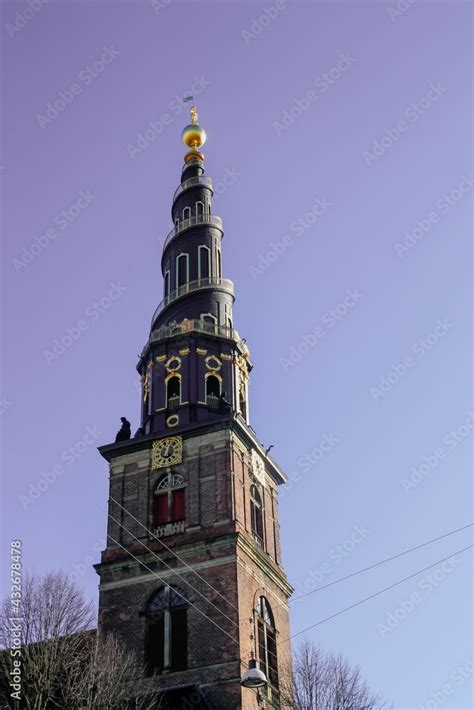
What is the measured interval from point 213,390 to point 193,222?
1257 centimetres

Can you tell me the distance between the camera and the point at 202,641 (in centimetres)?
4281

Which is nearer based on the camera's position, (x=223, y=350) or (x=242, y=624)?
(x=242, y=624)

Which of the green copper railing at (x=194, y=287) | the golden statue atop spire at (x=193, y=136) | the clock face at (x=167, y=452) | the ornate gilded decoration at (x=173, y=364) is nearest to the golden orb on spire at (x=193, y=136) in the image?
the golden statue atop spire at (x=193, y=136)

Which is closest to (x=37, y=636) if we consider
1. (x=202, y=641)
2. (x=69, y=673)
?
(x=69, y=673)

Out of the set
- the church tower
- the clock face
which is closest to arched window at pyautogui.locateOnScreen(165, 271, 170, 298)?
the church tower

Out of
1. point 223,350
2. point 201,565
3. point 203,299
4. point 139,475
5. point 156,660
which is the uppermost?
point 203,299

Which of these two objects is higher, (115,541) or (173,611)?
(115,541)

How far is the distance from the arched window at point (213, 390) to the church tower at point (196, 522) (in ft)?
0.20

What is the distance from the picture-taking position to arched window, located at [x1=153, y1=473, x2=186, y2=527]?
1874 inches

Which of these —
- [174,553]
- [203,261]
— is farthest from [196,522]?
[203,261]

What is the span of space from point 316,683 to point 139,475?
15977 millimetres

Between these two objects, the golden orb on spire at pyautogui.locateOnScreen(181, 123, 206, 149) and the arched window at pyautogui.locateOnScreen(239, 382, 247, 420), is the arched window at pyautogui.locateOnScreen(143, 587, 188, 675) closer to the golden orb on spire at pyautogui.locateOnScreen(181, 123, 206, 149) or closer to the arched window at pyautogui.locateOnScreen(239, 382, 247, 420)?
the arched window at pyautogui.locateOnScreen(239, 382, 247, 420)

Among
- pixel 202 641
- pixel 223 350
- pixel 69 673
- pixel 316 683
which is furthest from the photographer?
pixel 223 350

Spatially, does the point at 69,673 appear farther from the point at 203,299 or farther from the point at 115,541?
the point at 203,299
